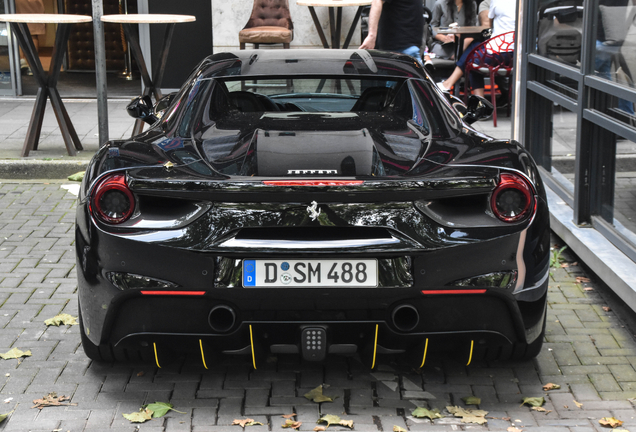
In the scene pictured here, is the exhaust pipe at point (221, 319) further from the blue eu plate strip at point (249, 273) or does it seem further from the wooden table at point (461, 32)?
the wooden table at point (461, 32)

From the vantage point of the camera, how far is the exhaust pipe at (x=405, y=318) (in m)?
3.19

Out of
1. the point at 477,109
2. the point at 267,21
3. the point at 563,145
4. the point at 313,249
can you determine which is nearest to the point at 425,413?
the point at 313,249

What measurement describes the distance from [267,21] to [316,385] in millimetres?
9493

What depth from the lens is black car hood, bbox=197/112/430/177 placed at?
3225mm

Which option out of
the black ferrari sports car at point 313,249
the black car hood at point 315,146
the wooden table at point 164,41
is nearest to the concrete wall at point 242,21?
the wooden table at point 164,41

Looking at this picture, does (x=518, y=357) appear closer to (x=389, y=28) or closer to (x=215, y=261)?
(x=215, y=261)

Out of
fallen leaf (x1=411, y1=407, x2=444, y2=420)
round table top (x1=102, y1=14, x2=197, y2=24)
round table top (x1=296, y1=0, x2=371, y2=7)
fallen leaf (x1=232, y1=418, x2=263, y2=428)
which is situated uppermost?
round table top (x1=296, y1=0, x2=371, y2=7)

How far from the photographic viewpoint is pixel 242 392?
3559 millimetres

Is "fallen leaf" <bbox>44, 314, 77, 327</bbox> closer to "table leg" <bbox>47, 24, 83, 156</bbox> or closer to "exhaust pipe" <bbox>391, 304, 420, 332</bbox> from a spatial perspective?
"exhaust pipe" <bbox>391, 304, 420, 332</bbox>

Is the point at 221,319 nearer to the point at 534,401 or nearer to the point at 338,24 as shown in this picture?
the point at 534,401

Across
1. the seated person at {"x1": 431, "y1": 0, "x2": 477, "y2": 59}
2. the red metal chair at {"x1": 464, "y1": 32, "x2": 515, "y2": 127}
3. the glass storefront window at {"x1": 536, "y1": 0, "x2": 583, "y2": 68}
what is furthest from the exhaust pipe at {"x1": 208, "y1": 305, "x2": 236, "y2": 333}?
the seated person at {"x1": 431, "y1": 0, "x2": 477, "y2": 59}

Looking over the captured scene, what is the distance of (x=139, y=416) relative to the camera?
3326 mm

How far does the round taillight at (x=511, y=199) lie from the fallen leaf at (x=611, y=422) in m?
0.81

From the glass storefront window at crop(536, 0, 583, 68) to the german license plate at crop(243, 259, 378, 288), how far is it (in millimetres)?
3223
